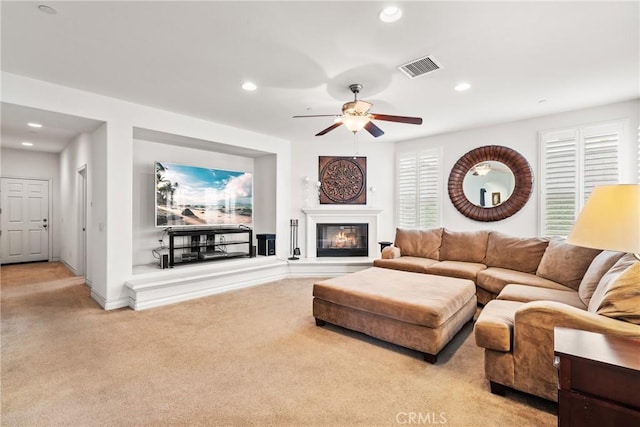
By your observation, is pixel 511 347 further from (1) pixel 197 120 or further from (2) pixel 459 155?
(1) pixel 197 120

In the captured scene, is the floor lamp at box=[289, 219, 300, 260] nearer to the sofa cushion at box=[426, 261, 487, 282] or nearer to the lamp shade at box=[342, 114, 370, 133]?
the sofa cushion at box=[426, 261, 487, 282]

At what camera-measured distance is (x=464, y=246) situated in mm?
4496

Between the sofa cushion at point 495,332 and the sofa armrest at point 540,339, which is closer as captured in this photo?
the sofa armrest at point 540,339

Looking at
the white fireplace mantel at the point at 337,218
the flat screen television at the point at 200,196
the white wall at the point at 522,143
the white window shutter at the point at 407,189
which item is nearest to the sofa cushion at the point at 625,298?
the white wall at the point at 522,143

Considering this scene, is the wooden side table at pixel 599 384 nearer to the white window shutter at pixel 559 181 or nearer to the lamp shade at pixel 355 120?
the lamp shade at pixel 355 120

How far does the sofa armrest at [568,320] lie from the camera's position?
5.31ft

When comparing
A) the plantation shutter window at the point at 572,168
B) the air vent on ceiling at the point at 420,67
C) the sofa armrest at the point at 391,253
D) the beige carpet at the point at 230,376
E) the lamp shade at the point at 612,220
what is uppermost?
the air vent on ceiling at the point at 420,67

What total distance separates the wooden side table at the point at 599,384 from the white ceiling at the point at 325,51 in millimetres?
2120

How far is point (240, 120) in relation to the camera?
14.9 feet

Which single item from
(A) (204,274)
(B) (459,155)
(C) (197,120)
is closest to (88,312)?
(A) (204,274)

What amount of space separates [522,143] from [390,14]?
11.9 ft

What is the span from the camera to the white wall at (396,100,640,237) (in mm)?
3793

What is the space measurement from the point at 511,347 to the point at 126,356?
2.93 m

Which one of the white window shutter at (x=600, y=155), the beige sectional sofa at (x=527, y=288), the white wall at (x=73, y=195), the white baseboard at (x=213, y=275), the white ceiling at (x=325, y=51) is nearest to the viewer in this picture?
the beige sectional sofa at (x=527, y=288)
